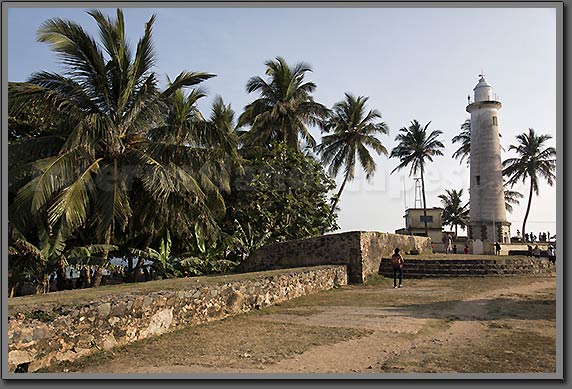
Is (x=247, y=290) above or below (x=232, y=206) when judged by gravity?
below

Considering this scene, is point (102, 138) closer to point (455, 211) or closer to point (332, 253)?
point (332, 253)

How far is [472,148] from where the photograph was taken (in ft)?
105

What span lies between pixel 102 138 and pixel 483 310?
29.7 ft

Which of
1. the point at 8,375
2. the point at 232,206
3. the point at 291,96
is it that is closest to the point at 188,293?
the point at 8,375

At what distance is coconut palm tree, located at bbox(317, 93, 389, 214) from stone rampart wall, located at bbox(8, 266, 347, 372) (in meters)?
18.0

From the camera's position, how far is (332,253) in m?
14.1

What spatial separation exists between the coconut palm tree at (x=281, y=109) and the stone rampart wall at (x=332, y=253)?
8056 mm

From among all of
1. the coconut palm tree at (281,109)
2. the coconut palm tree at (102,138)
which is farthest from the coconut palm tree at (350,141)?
the coconut palm tree at (102,138)

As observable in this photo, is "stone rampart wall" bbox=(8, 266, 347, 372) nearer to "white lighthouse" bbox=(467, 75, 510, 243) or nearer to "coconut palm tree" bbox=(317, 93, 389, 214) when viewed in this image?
"coconut palm tree" bbox=(317, 93, 389, 214)

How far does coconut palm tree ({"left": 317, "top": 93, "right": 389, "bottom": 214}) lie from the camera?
26.3 meters

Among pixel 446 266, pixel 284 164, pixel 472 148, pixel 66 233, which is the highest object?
pixel 472 148

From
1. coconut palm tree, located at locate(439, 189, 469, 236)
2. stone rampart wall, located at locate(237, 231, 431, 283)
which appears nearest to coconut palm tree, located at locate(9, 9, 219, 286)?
stone rampart wall, located at locate(237, 231, 431, 283)

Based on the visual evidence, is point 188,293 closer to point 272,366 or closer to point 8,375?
point 272,366

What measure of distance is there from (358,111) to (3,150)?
23464mm
